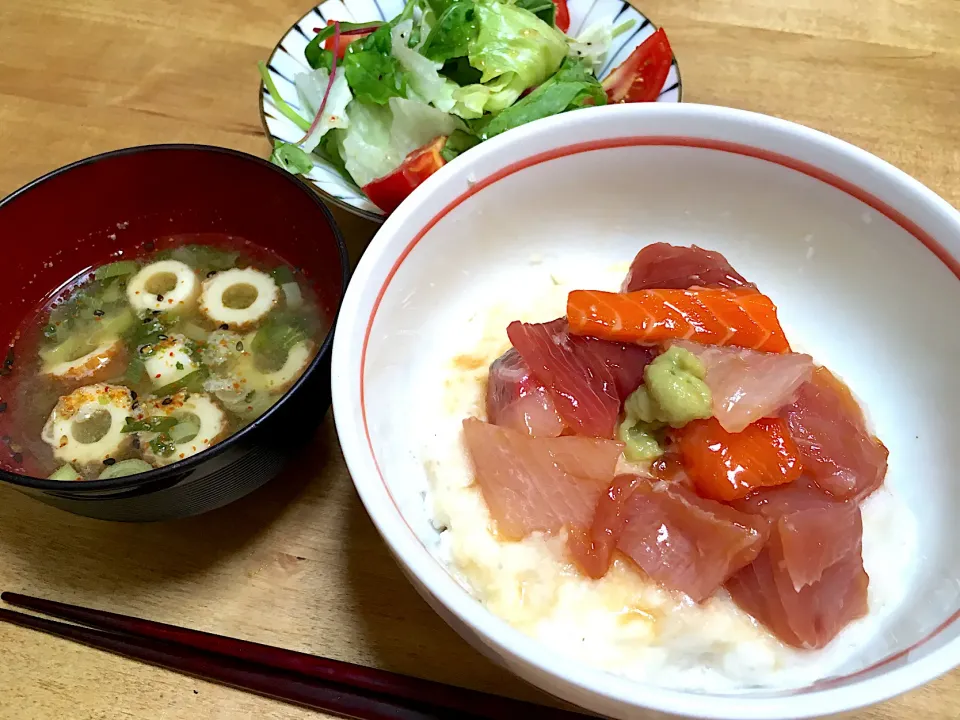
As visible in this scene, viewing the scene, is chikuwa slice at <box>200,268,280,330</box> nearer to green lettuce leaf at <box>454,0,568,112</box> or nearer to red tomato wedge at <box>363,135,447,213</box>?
red tomato wedge at <box>363,135,447,213</box>

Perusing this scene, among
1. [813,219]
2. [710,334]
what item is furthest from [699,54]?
[710,334]

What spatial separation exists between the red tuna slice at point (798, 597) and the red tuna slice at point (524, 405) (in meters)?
0.37

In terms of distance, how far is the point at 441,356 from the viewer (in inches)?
58.4

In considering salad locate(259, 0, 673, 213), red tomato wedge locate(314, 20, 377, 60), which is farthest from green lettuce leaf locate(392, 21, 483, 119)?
red tomato wedge locate(314, 20, 377, 60)

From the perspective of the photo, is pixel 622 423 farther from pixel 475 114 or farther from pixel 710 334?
pixel 475 114

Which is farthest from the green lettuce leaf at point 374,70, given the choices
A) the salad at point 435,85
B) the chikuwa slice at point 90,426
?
the chikuwa slice at point 90,426

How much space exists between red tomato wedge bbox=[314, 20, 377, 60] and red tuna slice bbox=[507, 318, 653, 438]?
3.59 ft

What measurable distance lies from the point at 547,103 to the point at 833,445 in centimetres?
105

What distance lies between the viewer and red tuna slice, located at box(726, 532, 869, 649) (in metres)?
1.05

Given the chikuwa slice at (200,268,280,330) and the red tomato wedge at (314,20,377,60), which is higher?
the red tomato wedge at (314,20,377,60)

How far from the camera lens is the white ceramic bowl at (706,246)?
3.88 feet

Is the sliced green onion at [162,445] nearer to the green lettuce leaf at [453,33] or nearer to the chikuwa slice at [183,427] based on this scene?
the chikuwa slice at [183,427]

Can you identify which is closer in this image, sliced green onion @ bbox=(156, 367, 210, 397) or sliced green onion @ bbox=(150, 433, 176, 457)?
sliced green onion @ bbox=(150, 433, 176, 457)

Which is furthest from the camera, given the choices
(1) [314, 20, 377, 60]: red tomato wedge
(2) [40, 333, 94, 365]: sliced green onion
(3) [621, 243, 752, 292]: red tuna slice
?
(1) [314, 20, 377, 60]: red tomato wedge
